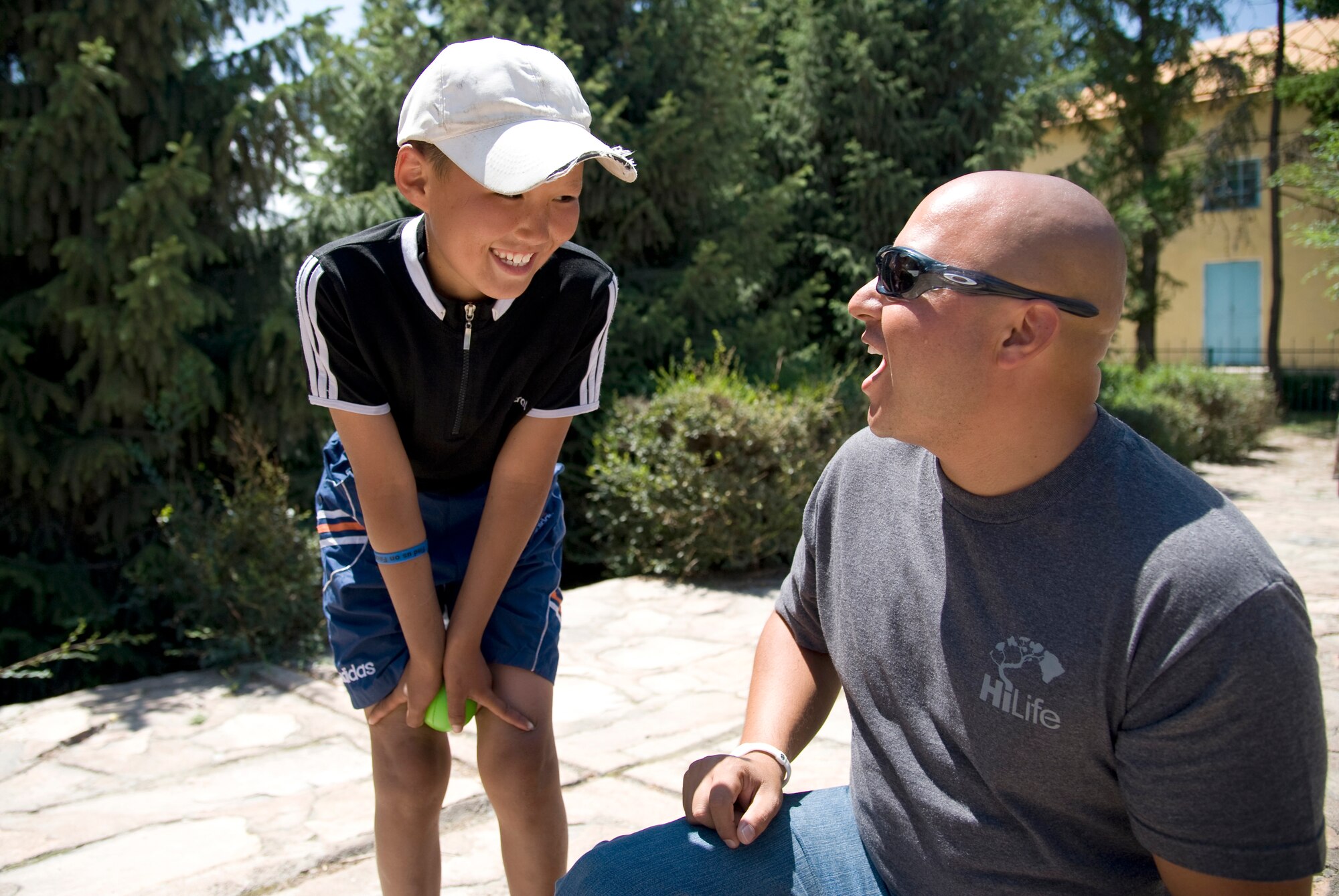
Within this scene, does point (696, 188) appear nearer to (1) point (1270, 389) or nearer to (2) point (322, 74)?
(2) point (322, 74)

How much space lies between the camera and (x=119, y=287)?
16.8ft

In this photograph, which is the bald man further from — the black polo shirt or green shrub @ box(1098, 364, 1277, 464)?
green shrub @ box(1098, 364, 1277, 464)

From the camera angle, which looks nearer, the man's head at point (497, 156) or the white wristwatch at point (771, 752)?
the white wristwatch at point (771, 752)

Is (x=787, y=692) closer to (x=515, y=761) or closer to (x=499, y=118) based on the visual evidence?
(x=515, y=761)

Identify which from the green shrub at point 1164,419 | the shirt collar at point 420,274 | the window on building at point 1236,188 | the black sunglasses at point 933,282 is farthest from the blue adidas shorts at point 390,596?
the window on building at point 1236,188

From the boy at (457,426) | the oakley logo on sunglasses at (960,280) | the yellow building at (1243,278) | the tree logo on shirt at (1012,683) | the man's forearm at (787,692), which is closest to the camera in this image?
the tree logo on shirt at (1012,683)

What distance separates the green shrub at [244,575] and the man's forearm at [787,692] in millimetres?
3553

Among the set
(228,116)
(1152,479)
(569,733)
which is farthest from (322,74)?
(1152,479)

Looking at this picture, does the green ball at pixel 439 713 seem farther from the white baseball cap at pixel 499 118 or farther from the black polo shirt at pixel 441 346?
the white baseball cap at pixel 499 118

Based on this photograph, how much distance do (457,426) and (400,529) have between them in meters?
0.26

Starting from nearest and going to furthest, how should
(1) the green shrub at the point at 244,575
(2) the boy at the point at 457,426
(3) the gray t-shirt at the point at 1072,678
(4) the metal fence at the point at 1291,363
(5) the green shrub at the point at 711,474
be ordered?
(3) the gray t-shirt at the point at 1072,678 → (2) the boy at the point at 457,426 → (1) the green shrub at the point at 244,575 → (5) the green shrub at the point at 711,474 → (4) the metal fence at the point at 1291,363

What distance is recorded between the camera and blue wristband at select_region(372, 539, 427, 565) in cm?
211

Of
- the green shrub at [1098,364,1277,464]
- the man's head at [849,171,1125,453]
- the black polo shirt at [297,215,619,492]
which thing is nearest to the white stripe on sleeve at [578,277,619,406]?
the black polo shirt at [297,215,619,492]

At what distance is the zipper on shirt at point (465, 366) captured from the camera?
216cm
